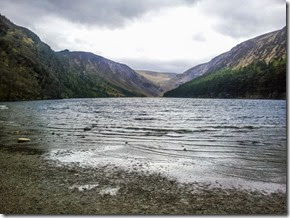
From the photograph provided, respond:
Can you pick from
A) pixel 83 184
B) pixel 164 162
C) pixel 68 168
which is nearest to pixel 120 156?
pixel 164 162

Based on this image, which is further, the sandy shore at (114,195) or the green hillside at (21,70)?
the green hillside at (21,70)

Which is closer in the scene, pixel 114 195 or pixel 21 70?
pixel 114 195

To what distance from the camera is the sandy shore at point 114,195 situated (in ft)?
18.4

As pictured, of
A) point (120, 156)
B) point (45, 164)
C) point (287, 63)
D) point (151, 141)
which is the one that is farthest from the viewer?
point (151, 141)

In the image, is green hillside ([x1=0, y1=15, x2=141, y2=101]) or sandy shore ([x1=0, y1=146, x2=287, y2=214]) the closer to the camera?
sandy shore ([x1=0, y1=146, x2=287, y2=214])

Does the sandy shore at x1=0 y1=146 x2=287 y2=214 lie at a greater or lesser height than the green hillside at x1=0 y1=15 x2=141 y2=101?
lesser

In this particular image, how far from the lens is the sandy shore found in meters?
5.60

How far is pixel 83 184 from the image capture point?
7.22 metres

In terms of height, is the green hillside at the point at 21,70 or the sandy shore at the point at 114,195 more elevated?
the green hillside at the point at 21,70

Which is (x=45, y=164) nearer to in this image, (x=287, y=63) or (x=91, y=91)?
(x=287, y=63)

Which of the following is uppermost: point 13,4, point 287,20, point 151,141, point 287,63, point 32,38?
point 32,38

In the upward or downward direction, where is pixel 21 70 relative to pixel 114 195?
upward

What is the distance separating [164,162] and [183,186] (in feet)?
9.44

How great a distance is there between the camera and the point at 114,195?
6.41 m
